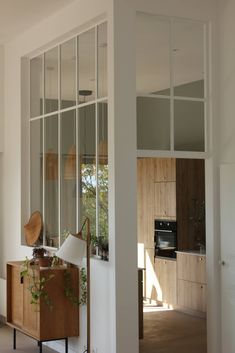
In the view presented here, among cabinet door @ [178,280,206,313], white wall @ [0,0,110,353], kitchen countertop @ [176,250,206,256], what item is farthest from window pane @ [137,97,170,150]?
cabinet door @ [178,280,206,313]

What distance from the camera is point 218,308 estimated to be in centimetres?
604

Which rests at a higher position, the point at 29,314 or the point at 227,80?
the point at 227,80

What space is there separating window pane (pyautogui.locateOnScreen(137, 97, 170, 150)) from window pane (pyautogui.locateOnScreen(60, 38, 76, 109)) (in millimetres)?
974

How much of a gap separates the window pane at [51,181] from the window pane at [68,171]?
0.65ft

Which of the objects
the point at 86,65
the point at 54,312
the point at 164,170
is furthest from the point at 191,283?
the point at 86,65

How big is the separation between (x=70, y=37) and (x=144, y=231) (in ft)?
12.1

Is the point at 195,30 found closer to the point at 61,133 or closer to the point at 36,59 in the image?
the point at 61,133

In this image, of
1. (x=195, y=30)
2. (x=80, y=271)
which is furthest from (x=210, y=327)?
(x=195, y=30)

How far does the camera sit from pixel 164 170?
8.95 metres

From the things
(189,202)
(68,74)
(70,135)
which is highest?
(68,74)

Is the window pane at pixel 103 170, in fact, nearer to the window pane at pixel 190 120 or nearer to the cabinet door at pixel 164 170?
the window pane at pixel 190 120

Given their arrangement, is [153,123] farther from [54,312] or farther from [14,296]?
[14,296]

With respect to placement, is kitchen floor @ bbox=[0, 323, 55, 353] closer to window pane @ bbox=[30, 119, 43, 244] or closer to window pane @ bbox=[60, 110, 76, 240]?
window pane @ bbox=[60, 110, 76, 240]

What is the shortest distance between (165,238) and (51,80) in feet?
9.98
